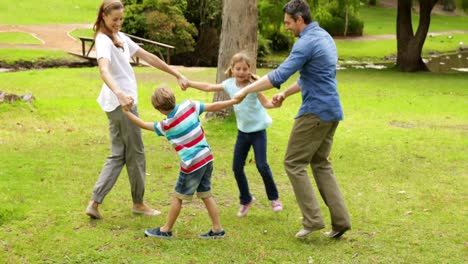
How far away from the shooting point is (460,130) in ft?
37.8

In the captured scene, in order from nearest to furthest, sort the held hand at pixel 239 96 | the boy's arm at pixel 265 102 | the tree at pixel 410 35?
the held hand at pixel 239 96, the boy's arm at pixel 265 102, the tree at pixel 410 35

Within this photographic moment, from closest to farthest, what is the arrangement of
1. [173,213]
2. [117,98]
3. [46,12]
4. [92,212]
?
[173,213], [117,98], [92,212], [46,12]

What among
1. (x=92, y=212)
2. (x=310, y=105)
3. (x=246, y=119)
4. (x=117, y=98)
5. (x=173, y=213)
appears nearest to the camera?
(x=310, y=105)

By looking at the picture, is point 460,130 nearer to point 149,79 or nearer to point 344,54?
point 149,79

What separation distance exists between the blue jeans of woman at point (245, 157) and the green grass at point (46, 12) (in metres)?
28.1

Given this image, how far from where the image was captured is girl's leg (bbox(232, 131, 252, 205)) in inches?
247

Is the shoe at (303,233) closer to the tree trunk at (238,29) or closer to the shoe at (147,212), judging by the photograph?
the shoe at (147,212)

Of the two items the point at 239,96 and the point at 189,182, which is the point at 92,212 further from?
the point at 239,96

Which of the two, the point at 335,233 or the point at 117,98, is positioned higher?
the point at 117,98

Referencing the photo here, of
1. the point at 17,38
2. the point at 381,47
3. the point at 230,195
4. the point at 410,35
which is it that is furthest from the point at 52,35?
the point at 230,195

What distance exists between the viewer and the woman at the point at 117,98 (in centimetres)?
564

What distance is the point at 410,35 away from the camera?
2339cm

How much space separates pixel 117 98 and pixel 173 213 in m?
1.07

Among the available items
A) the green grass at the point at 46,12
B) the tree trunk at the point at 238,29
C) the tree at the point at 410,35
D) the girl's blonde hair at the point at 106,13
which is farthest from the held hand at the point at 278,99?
the green grass at the point at 46,12
